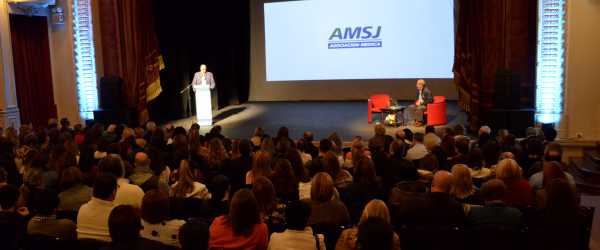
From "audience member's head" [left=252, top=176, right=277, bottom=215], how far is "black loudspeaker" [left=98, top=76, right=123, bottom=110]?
733 centimetres

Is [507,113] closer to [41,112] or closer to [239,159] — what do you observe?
[239,159]

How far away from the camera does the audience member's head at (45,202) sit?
134 inches

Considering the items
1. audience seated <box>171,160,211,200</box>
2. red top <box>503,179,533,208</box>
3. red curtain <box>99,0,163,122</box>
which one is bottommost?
red top <box>503,179,533,208</box>

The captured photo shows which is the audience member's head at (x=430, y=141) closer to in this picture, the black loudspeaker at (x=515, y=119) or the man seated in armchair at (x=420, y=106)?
the black loudspeaker at (x=515, y=119)

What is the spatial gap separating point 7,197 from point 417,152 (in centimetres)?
367

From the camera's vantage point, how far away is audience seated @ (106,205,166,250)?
273cm

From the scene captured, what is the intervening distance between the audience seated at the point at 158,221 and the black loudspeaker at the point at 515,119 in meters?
6.50

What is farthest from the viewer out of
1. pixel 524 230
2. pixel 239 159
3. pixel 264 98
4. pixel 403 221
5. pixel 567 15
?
pixel 264 98

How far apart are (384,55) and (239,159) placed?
327 inches

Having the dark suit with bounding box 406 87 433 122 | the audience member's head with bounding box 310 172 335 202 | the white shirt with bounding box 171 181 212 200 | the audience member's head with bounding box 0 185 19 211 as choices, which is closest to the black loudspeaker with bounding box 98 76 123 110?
the dark suit with bounding box 406 87 433 122

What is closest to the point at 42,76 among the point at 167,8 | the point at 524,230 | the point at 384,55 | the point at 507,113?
the point at 167,8

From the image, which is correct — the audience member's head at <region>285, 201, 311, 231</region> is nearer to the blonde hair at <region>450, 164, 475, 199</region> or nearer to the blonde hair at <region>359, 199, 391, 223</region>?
the blonde hair at <region>359, 199, 391, 223</region>

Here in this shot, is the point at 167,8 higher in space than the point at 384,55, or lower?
higher

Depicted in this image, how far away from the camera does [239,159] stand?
17.2 ft
